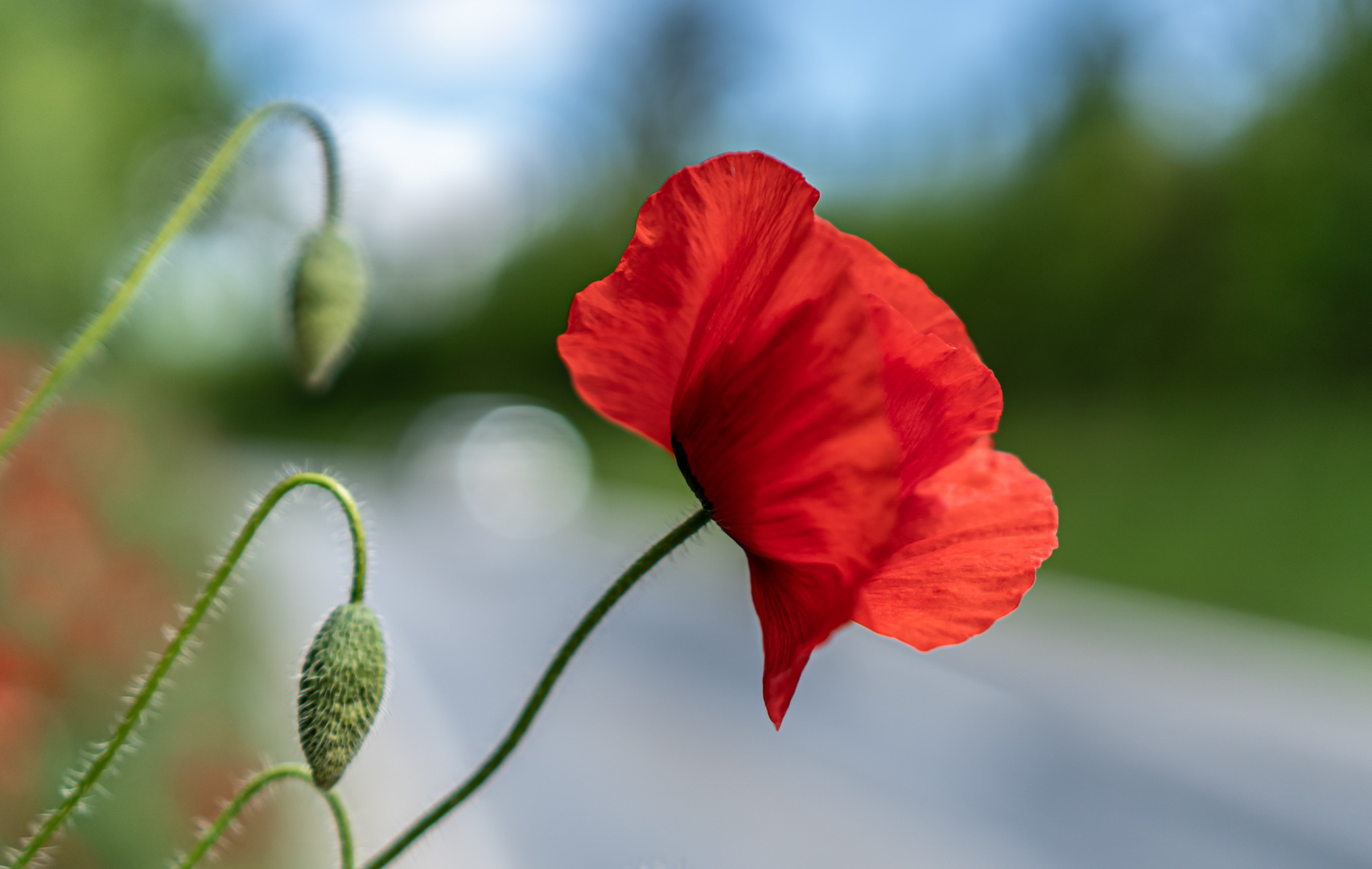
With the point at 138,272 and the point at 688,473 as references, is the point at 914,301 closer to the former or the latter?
the point at 688,473

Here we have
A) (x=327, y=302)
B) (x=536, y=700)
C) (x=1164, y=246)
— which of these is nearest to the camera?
(x=536, y=700)

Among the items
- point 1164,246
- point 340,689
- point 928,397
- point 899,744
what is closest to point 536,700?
point 340,689

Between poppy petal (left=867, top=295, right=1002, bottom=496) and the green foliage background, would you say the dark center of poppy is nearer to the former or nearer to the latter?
poppy petal (left=867, top=295, right=1002, bottom=496)

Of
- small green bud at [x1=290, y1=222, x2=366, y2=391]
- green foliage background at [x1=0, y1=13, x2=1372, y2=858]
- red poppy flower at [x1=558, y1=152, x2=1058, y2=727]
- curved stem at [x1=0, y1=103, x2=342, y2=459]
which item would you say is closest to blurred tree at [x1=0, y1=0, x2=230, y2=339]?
green foliage background at [x1=0, y1=13, x2=1372, y2=858]

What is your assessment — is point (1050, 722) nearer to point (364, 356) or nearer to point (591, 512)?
point (591, 512)

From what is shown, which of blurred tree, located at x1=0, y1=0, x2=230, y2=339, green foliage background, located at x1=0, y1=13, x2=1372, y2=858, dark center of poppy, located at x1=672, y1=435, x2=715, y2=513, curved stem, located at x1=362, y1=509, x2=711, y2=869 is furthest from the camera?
green foliage background, located at x1=0, y1=13, x2=1372, y2=858

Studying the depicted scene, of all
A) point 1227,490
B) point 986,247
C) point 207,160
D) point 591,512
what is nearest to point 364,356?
point 591,512
